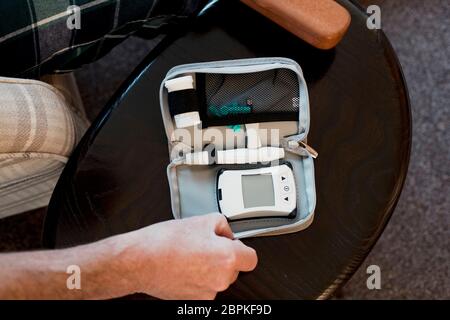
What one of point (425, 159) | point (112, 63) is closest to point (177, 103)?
point (112, 63)

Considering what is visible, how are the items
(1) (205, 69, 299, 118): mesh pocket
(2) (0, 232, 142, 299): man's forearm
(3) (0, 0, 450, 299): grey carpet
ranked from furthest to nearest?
(3) (0, 0, 450, 299): grey carpet, (1) (205, 69, 299, 118): mesh pocket, (2) (0, 232, 142, 299): man's forearm

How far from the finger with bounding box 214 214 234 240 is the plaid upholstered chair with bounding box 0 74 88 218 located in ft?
0.85

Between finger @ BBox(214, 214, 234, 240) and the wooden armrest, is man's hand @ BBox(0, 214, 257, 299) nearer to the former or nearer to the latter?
finger @ BBox(214, 214, 234, 240)

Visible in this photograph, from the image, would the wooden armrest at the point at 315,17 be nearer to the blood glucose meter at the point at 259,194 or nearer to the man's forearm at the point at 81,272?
the blood glucose meter at the point at 259,194

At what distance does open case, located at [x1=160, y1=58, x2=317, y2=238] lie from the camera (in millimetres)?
799

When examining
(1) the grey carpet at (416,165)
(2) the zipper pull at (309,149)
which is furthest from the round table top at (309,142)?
(1) the grey carpet at (416,165)

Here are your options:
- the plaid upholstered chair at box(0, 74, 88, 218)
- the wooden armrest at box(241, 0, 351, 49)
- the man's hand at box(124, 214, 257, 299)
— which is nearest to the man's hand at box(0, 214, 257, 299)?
the man's hand at box(124, 214, 257, 299)

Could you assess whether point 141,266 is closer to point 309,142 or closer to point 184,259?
point 184,259

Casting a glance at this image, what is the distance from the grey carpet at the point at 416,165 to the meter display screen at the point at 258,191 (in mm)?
456

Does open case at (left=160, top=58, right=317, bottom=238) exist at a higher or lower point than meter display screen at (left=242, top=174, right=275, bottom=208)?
higher

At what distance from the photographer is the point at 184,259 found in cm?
70

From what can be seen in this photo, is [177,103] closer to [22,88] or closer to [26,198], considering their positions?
[22,88]

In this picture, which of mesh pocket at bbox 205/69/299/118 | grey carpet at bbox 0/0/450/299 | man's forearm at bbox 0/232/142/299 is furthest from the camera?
grey carpet at bbox 0/0/450/299

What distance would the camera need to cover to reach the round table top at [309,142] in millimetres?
790
